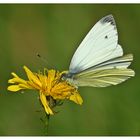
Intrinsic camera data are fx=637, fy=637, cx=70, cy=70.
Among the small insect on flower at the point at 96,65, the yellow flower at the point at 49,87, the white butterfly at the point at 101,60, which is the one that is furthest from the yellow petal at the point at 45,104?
the white butterfly at the point at 101,60

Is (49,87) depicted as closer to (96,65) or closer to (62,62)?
(96,65)

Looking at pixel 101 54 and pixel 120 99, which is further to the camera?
pixel 120 99

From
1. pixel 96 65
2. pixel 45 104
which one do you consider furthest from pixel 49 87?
pixel 96 65

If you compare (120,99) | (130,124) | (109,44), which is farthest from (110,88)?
(109,44)

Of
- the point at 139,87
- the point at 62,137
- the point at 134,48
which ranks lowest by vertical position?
the point at 62,137

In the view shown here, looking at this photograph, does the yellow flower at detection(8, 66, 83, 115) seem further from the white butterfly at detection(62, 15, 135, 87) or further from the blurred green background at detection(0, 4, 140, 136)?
the blurred green background at detection(0, 4, 140, 136)

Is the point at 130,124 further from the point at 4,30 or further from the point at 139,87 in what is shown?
the point at 4,30

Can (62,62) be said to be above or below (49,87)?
above
